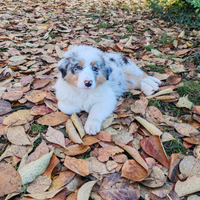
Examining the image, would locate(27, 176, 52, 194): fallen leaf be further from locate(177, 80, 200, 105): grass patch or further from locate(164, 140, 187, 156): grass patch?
locate(177, 80, 200, 105): grass patch

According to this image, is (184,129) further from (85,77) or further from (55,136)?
(55,136)

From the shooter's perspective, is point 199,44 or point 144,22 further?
point 144,22

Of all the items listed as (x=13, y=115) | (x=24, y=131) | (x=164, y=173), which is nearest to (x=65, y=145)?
(x=24, y=131)

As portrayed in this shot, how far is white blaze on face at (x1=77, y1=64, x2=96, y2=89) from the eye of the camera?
2243mm

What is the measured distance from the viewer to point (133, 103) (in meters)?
2.84

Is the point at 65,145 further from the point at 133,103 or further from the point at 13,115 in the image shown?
the point at 133,103

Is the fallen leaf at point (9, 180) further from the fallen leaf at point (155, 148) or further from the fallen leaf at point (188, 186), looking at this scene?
the fallen leaf at point (188, 186)

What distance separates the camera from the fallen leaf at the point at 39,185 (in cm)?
163

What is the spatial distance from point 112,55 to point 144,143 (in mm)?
1994

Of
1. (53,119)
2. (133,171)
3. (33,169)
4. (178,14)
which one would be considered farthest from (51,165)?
(178,14)

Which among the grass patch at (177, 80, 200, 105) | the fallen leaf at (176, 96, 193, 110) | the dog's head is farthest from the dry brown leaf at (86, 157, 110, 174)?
the grass patch at (177, 80, 200, 105)

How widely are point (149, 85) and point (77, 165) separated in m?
1.97

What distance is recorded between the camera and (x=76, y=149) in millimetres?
2045

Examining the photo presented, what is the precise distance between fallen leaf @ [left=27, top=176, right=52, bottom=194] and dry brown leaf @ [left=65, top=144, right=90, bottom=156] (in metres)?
0.36
